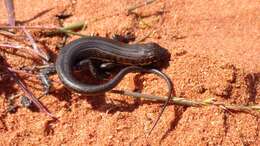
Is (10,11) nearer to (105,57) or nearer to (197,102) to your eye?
(105,57)

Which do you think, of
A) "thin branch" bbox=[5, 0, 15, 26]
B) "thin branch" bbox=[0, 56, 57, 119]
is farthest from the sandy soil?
"thin branch" bbox=[5, 0, 15, 26]

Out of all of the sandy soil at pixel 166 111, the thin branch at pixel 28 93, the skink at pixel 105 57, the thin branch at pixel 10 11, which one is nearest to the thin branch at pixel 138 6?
the sandy soil at pixel 166 111

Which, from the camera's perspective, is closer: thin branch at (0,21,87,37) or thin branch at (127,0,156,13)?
thin branch at (0,21,87,37)

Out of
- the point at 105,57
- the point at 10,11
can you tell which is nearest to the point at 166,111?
the point at 105,57

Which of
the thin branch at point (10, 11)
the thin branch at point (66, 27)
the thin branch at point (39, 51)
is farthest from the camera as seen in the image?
the thin branch at point (10, 11)

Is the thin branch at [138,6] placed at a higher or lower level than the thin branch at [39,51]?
higher

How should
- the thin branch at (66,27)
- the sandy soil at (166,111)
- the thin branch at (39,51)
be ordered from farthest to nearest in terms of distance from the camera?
the thin branch at (66,27)
the thin branch at (39,51)
the sandy soil at (166,111)

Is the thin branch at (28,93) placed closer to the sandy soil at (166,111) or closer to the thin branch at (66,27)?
the sandy soil at (166,111)

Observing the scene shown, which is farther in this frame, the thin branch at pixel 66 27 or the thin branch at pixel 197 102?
the thin branch at pixel 66 27

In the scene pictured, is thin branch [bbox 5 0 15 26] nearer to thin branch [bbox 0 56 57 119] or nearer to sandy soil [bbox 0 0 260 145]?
sandy soil [bbox 0 0 260 145]

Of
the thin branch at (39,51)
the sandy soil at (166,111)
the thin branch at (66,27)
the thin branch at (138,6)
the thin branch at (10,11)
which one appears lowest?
the sandy soil at (166,111)

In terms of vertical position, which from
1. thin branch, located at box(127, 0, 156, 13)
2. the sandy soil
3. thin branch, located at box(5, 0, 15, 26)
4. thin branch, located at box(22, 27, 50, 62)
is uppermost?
thin branch, located at box(127, 0, 156, 13)

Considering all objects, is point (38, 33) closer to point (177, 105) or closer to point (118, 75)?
point (118, 75)
